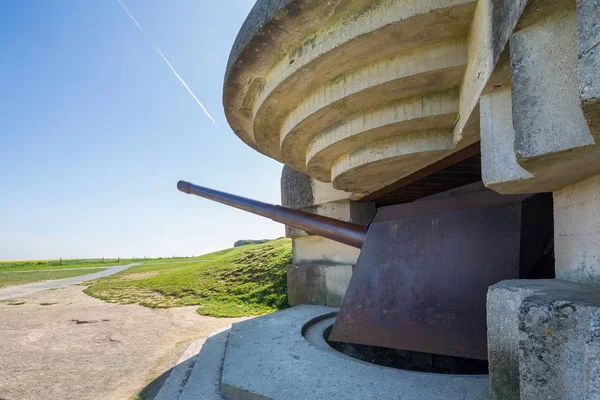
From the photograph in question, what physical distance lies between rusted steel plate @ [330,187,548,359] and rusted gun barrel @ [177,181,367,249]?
63 centimetres

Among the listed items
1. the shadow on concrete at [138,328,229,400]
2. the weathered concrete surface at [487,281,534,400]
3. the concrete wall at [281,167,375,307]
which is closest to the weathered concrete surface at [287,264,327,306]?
the concrete wall at [281,167,375,307]

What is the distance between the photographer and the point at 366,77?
89.4 inches

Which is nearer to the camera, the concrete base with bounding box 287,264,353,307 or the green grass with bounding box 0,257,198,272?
the concrete base with bounding box 287,264,353,307

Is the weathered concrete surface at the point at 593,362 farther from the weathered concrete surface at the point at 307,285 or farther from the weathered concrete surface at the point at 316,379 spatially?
the weathered concrete surface at the point at 307,285

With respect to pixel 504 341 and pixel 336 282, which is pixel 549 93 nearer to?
pixel 504 341

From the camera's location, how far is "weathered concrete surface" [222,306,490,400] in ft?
5.97

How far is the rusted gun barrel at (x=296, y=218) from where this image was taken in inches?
138

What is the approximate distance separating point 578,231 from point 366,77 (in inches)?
56.2

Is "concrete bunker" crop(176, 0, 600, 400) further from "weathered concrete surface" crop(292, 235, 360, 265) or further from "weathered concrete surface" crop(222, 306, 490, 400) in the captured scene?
"weathered concrete surface" crop(292, 235, 360, 265)

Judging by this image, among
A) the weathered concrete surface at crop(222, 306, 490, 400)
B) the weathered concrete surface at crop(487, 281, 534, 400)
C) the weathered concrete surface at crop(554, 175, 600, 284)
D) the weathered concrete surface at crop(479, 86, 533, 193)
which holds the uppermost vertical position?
the weathered concrete surface at crop(479, 86, 533, 193)

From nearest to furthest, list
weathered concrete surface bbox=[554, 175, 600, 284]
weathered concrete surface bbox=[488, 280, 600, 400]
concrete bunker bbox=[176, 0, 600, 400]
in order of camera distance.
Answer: weathered concrete surface bbox=[488, 280, 600, 400] < concrete bunker bbox=[176, 0, 600, 400] < weathered concrete surface bbox=[554, 175, 600, 284]

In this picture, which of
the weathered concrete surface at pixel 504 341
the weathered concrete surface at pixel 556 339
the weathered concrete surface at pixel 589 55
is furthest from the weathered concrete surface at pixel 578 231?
the weathered concrete surface at pixel 589 55

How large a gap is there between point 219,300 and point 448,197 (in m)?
6.26

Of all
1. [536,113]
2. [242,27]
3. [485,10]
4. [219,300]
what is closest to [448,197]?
[485,10]
